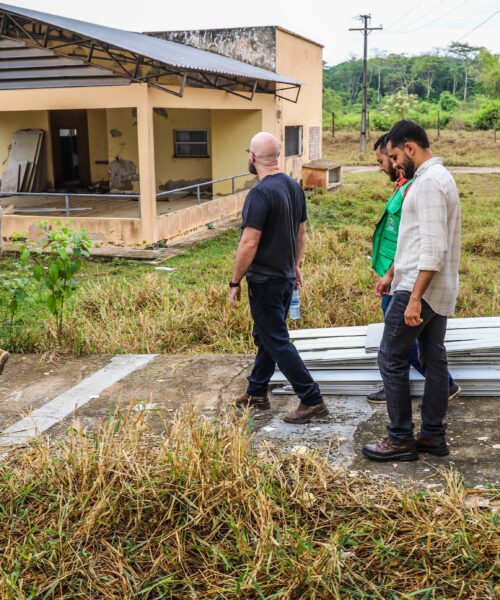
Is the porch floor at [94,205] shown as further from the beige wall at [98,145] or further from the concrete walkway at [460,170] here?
the concrete walkway at [460,170]

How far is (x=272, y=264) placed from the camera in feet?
14.8

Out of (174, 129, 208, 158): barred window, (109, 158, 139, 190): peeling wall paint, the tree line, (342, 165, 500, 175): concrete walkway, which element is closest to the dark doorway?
(109, 158, 139, 190): peeling wall paint

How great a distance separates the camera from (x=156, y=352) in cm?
666

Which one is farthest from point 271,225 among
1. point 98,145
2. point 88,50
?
point 98,145

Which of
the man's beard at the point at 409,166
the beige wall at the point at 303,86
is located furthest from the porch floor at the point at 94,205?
the man's beard at the point at 409,166

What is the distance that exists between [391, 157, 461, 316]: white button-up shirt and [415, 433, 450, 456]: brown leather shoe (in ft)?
2.34

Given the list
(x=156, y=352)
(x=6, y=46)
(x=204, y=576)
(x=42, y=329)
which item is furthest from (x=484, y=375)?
(x=6, y=46)

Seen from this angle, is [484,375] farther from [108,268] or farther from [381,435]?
[108,268]

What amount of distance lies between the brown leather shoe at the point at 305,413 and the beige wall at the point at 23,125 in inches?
540

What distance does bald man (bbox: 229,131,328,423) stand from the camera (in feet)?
14.5

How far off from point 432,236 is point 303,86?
18739 mm

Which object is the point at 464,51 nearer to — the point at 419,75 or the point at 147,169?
the point at 419,75

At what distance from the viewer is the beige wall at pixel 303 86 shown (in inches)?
768

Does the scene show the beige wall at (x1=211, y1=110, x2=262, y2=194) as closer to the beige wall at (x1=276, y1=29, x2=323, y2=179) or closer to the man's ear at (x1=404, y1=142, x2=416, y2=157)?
the beige wall at (x1=276, y1=29, x2=323, y2=179)
